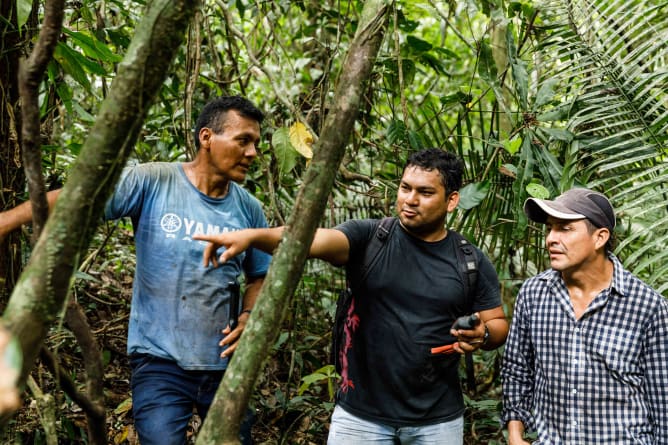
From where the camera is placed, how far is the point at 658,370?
282 centimetres

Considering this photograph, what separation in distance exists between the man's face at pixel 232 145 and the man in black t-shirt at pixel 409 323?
505mm

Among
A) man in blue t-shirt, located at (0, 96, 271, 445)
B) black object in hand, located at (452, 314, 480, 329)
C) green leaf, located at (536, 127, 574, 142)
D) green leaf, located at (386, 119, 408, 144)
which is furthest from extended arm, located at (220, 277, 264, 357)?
green leaf, located at (536, 127, 574, 142)

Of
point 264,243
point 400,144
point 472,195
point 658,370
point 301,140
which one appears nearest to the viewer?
point 264,243

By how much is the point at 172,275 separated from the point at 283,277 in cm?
147

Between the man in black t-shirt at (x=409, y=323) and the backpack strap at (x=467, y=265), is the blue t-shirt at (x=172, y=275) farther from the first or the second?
the backpack strap at (x=467, y=265)

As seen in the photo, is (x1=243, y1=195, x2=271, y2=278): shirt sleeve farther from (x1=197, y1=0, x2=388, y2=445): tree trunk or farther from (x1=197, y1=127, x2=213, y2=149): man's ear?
(x1=197, y1=0, x2=388, y2=445): tree trunk

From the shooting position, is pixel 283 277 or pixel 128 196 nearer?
pixel 283 277

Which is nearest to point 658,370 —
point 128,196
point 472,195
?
point 472,195

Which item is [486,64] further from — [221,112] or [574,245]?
[221,112]

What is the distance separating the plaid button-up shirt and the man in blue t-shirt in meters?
1.32

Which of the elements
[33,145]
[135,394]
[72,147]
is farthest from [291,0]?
[33,145]

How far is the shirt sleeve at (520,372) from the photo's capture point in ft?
10.3

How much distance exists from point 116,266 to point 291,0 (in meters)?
2.41

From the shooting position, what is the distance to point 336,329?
3.21 meters
